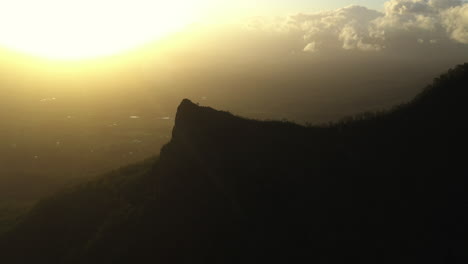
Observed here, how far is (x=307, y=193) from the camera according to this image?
34250 millimetres

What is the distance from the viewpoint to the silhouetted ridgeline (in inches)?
1197

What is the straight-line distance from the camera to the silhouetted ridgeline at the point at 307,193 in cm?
3039

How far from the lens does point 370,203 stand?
32.5m

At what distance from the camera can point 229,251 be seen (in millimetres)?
32906

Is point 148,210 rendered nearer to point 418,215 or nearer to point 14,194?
point 418,215

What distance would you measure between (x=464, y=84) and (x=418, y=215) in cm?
1553

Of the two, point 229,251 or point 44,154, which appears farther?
point 44,154

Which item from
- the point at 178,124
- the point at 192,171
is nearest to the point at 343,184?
the point at 192,171

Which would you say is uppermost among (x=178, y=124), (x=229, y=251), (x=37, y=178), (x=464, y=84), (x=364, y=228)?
(x=464, y=84)

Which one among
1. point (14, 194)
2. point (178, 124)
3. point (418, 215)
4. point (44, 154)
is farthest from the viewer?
point (44, 154)

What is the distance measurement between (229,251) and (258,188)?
5.77 m

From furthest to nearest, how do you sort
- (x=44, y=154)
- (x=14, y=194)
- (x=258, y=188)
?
1. (x=44, y=154)
2. (x=14, y=194)
3. (x=258, y=188)

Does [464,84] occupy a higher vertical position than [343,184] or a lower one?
higher

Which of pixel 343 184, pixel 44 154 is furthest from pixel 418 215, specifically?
pixel 44 154
